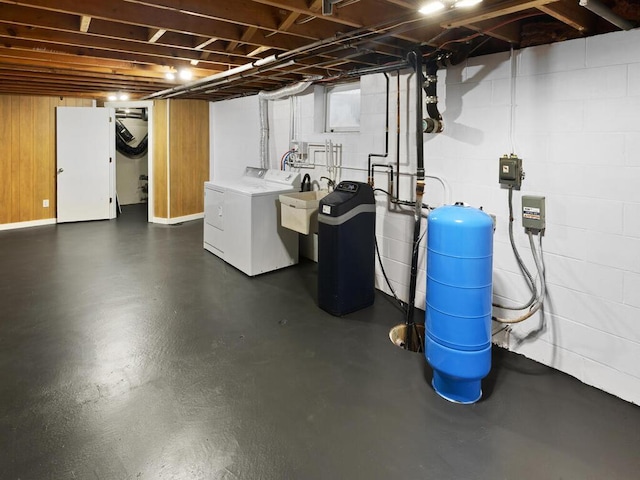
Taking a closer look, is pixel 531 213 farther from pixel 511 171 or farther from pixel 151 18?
pixel 151 18

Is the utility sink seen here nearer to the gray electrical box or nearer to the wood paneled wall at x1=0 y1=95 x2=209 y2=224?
the gray electrical box

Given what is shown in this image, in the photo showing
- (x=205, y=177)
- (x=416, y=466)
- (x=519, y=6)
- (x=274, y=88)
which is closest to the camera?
(x=416, y=466)

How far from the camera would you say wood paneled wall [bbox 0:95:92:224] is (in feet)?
20.7

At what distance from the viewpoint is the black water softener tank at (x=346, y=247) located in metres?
3.37

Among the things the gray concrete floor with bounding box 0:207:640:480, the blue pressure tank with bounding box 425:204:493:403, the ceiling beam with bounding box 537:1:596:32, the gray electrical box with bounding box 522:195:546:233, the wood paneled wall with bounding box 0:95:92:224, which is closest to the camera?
the gray concrete floor with bounding box 0:207:640:480

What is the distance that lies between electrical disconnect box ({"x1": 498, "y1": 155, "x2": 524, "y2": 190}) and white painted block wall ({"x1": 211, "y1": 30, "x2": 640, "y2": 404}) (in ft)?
0.15

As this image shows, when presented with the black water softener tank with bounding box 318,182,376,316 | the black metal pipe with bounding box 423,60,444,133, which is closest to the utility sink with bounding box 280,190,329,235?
the black water softener tank with bounding box 318,182,376,316

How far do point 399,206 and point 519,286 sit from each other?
49.7 inches

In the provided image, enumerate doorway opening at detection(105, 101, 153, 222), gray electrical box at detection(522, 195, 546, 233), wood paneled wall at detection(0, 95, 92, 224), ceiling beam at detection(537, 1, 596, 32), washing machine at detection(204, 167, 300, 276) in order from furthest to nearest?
doorway opening at detection(105, 101, 153, 222) → wood paneled wall at detection(0, 95, 92, 224) → washing machine at detection(204, 167, 300, 276) → gray electrical box at detection(522, 195, 546, 233) → ceiling beam at detection(537, 1, 596, 32)

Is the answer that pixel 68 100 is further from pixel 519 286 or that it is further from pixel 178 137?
pixel 519 286

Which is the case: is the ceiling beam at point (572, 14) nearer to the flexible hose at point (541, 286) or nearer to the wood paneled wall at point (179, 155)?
the flexible hose at point (541, 286)

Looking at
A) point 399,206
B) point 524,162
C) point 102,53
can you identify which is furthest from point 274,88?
point 524,162

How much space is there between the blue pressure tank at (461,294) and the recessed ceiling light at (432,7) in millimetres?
1011

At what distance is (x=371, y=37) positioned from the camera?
275cm
